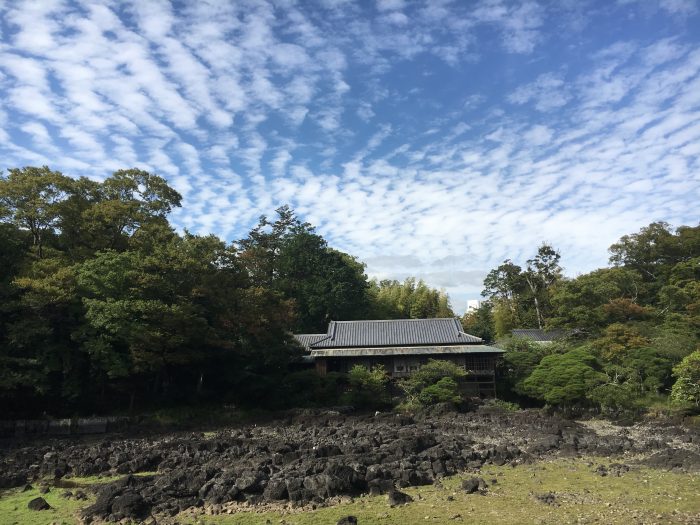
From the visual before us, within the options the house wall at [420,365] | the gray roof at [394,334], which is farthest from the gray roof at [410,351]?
the gray roof at [394,334]

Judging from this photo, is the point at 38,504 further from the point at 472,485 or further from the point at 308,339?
the point at 308,339

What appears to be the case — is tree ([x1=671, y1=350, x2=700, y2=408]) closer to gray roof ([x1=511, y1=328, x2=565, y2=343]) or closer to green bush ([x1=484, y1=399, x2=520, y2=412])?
green bush ([x1=484, y1=399, x2=520, y2=412])

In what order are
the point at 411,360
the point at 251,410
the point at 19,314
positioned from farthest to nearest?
the point at 411,360 < the point at 251,410 < the point at 19,314

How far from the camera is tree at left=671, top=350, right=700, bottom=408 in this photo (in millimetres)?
23361

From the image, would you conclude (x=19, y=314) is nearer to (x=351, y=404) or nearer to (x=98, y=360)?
(x=98, y=360)

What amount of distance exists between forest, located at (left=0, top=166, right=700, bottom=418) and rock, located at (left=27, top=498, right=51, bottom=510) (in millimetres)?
12715

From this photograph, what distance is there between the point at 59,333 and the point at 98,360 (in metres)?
2.37

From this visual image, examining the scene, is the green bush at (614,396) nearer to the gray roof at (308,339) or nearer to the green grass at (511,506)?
the green grass at (511,506)

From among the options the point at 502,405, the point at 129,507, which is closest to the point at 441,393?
the point at 502,405

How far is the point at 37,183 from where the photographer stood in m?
25.5

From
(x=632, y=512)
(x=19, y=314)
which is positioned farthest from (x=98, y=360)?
(x=632, y=512)

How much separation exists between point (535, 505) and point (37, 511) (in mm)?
11219

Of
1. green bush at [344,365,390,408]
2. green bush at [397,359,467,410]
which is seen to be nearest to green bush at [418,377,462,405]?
green bush at [397,359,467,410]

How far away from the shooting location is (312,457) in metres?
15.3
